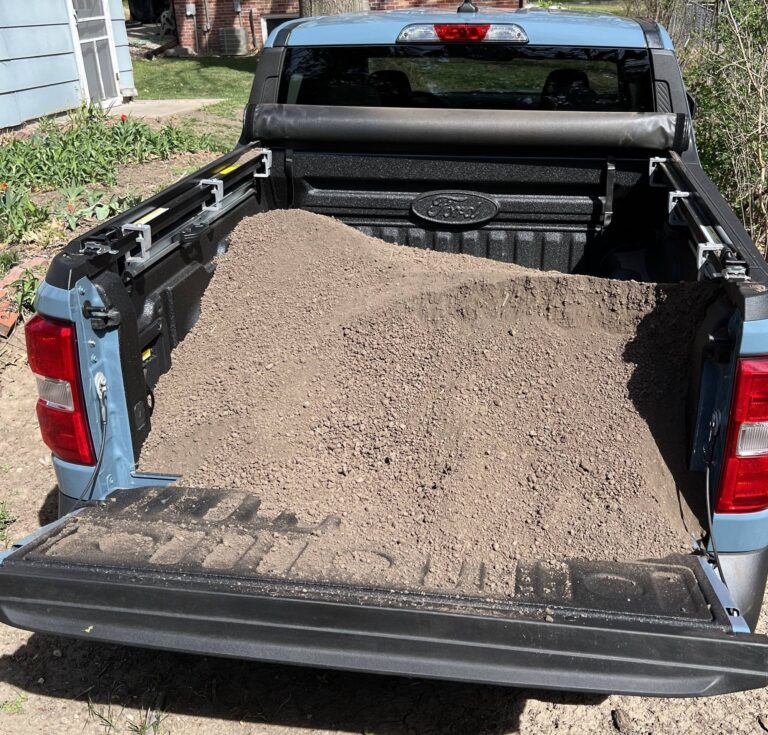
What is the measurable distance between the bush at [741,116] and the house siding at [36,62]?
777 cm

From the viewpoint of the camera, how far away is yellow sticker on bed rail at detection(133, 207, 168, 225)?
2744mm

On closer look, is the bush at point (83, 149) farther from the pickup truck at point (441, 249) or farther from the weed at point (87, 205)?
the pickup truck at point (441, 249)

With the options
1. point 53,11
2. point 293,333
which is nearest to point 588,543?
point 293,333

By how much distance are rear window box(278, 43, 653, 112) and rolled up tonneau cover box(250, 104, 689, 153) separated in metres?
0.28

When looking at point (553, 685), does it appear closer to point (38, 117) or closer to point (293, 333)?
point (293, 333)

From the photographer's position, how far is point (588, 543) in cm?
229

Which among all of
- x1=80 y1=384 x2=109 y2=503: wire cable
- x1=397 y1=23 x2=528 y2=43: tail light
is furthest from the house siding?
x1=80 y1=384 x2=109 y2=503: wire cable

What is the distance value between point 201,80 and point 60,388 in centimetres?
1526

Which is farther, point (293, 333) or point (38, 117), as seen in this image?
point (38, 117)

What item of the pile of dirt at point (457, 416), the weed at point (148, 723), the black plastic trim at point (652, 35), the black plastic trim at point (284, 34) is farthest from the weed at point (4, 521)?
the black plastic trim at point (652, 35)

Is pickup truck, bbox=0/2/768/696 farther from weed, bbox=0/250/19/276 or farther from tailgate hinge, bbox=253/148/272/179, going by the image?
weed, bbox=0/250/19/276

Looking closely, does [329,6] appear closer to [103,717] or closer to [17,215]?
[17,215]

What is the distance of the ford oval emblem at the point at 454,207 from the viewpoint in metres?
3.87

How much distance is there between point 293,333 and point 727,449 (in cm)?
146
